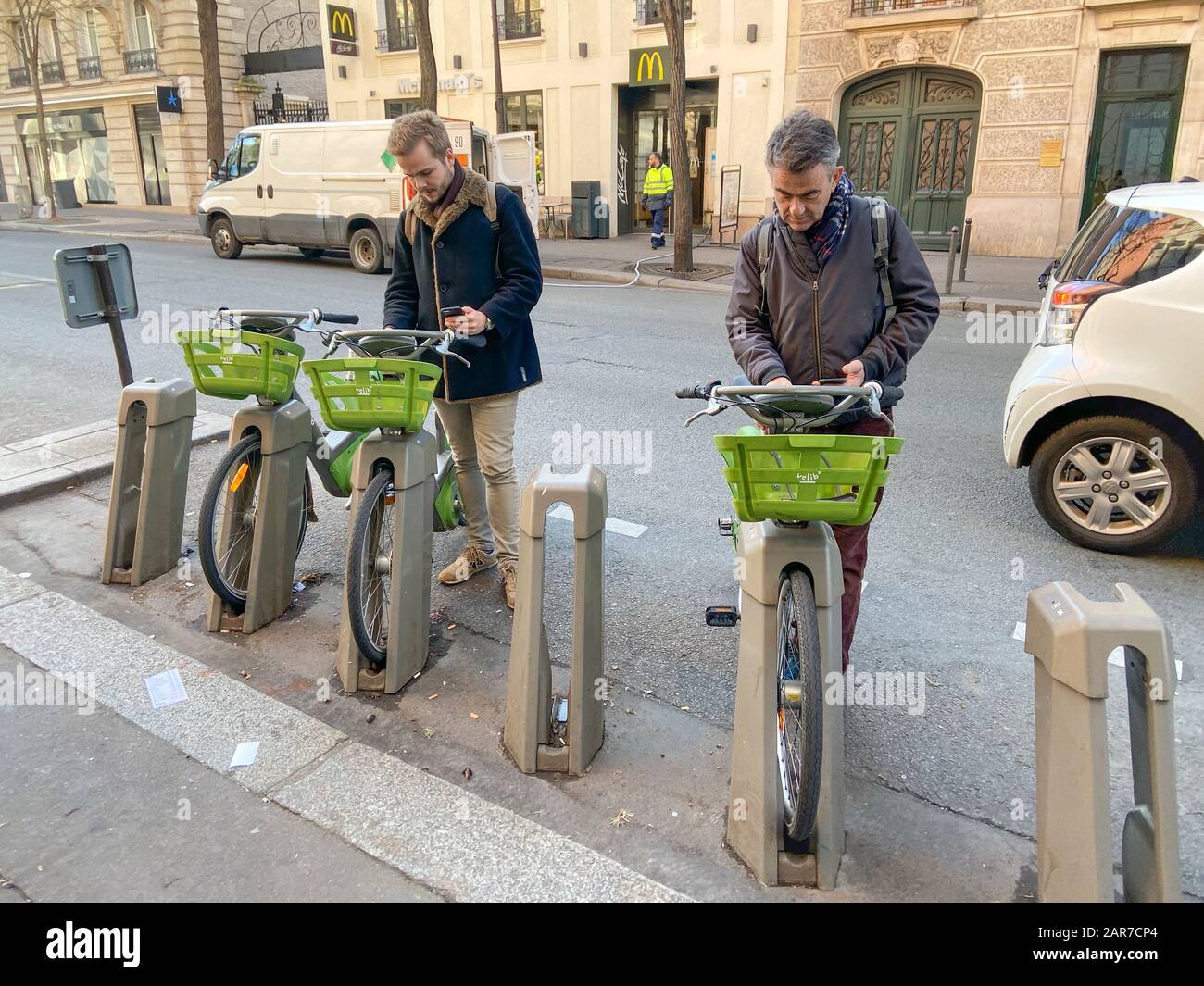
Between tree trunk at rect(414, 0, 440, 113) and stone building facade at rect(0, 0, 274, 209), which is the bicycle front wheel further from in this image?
stone building facade at rect(0, 0, 274, 209)

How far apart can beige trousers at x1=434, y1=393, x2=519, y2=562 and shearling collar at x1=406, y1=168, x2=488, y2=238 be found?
731 millimetres

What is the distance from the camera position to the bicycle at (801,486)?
7.59 ft

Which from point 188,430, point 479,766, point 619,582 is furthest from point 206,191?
point 479,766

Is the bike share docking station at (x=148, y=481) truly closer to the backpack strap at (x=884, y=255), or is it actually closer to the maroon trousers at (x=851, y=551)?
the maroon trousers at (x=851, y=551)

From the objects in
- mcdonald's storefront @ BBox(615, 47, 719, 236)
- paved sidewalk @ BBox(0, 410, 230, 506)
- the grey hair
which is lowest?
paved sidewalk @ BBox(0, 410, 230, 506)

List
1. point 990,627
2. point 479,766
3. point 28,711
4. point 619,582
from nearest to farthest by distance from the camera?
1. point 479,766
2. point 28,711
3. point 990,627
4. point 619,582

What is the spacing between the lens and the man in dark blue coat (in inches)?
144

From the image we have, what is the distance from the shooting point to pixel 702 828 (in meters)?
2.73

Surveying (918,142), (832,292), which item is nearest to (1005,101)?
(918,142)

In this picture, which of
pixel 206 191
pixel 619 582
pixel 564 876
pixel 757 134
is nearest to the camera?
pixel 564 876

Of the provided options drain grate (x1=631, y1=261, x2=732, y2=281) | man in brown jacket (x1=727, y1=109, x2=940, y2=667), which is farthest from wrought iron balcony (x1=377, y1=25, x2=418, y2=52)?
man in brown jacket (x1=727, y1=109, x2=940, y2=667)

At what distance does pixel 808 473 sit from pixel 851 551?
0.98 metres

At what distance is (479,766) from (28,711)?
170 centimetres

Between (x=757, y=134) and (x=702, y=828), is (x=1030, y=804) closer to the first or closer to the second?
(x=702, y=828)
